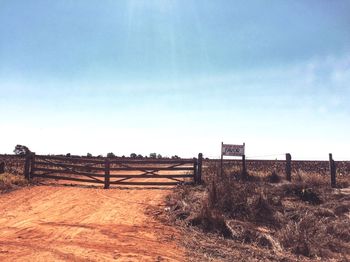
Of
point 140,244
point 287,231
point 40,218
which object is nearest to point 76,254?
point 140,244

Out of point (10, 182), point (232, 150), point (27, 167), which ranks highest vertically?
point (232, 150)

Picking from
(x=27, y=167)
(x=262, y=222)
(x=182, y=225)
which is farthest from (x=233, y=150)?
(x=27, y=167)

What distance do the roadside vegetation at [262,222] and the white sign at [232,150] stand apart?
4555 millimetres

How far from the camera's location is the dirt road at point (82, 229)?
804 centimetres

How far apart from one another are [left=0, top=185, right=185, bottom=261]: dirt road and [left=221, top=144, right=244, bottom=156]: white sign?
523 centimetres

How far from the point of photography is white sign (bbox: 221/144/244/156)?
67.1ft

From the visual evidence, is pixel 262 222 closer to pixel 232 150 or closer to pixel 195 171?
pixel 195 171

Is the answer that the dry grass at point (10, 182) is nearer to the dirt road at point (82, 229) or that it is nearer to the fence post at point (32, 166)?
the fence post at point (32, 166)

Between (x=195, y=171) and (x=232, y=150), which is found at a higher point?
(x=232, y=150)

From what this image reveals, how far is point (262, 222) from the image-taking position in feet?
39.4

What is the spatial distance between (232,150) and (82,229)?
12.1 metres

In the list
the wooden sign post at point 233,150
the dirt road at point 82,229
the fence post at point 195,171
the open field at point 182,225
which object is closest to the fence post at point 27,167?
the open field at point 182,225

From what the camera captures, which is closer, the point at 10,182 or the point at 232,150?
the point at 10,182

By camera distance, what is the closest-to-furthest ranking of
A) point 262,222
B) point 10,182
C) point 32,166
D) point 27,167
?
1. point 262,222
2. point 10,182
3. point 27,167
4. point 32,166
